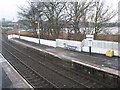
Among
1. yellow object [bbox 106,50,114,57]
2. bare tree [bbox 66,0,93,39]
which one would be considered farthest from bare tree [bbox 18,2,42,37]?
yellow object [bbox 106,50,114,57]

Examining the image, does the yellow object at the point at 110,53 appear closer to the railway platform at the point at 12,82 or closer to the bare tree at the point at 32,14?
the railway platform at the point at 12,82

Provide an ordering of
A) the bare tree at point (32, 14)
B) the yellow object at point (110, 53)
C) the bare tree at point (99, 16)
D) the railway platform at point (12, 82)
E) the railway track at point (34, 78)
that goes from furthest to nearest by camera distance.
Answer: the bare tree at point (32, 14) < the bare tree at point (99, 16) < the yellow object at point (110, 53) < the railway track at point (34, 78) < the railway platform at point (12, 82)

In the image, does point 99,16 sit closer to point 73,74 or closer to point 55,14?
point 55,14

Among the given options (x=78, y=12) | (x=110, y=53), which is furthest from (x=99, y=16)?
(x=110, y=53)

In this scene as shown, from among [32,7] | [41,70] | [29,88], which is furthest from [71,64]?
[32,7]

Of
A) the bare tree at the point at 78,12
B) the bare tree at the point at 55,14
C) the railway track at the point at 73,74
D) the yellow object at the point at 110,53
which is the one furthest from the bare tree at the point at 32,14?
the yellow object at the point at 110,53

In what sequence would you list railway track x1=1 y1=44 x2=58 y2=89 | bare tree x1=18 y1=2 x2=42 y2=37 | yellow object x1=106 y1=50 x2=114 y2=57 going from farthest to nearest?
1. bare tree x1=18 y1=2 x2=42 y2=37
2. yellow object x1=106 y1=50 x2=114 y2=57
3. railway track x1=1 y1=44 x2=58 y2=89

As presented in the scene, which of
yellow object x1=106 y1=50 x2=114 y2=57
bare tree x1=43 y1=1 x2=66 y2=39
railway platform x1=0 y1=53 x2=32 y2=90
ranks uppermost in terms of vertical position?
bare tree x1=43 y1=1 x2=66 y2=39

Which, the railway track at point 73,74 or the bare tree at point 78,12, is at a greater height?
the bare tree at point 78,12

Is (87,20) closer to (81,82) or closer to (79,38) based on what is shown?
(79,38)

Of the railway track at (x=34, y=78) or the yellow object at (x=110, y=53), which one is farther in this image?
the yellow object at (x=110, y=53)

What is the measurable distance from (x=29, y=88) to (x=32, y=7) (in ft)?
129

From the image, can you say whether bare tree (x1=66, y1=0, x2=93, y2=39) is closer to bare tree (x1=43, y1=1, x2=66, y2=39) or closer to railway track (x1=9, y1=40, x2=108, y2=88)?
bare tree (x1=43, y1=1, x2=66, y2=39)

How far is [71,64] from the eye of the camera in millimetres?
22109
